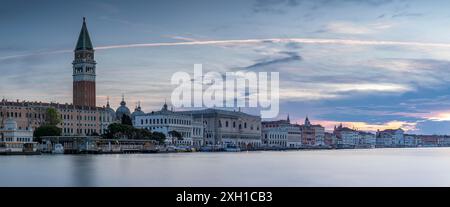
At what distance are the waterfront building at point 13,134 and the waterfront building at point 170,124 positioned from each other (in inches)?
364

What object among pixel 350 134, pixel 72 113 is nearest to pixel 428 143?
pixel 350 134

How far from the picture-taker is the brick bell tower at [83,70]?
104 ft

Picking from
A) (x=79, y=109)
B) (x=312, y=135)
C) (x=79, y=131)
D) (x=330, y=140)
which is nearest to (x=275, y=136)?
(x=312, y=135)

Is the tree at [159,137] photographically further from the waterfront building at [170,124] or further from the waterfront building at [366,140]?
the waterfront building at [366,140]

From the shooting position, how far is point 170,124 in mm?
31438

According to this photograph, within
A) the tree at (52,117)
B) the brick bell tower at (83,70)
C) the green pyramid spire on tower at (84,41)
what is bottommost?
the tree at (52,117)

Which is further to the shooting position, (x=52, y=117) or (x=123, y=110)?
(x=123, y=110)

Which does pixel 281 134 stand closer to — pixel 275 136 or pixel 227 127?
pixel 275 136

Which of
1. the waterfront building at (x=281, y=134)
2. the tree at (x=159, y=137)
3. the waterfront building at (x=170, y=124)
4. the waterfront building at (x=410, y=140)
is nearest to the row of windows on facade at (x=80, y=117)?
the tree at (x=159, y=137)

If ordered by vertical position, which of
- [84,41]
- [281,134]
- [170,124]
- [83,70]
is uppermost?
[84,41]

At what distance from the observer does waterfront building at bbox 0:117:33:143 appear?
70.2ft

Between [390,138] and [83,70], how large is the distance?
45832mm

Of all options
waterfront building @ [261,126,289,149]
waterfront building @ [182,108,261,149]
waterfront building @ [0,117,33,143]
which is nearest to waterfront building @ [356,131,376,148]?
waterfront building @ [261,126,289,149]
